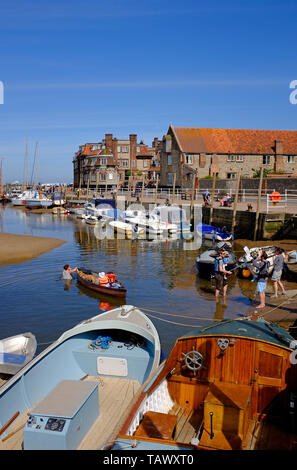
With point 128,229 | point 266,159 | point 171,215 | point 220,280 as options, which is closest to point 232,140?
point 266,159

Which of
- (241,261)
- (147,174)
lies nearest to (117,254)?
(241,261)

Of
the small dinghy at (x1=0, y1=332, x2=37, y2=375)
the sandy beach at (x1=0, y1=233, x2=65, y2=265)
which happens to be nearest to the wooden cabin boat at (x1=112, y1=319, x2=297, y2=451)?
the small dinghy at (x1=0, y1=332, x2=37, y2=375)

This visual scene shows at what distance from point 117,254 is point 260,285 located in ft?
52.2

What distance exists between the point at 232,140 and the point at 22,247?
4324 centimetres

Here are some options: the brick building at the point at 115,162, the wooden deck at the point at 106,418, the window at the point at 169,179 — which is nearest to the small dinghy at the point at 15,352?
the wooden deck at the point at 106,418

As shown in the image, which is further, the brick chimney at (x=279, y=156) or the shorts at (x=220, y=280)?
the brick chimney at (x=279, y=156)

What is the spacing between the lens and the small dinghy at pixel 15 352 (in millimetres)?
9828

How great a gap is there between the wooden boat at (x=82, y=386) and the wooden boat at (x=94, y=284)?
6.17m

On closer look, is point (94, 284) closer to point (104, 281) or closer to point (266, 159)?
point (104, 281)

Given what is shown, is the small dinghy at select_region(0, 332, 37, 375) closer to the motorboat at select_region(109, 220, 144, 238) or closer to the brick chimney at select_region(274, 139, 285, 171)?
the motorboat at select_region(109, 220, 144, 238)

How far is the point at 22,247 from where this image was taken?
3102 centimetres

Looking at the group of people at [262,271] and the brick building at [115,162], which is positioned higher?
the brick building at [115,162]

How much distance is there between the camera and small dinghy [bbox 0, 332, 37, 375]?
9.83 m

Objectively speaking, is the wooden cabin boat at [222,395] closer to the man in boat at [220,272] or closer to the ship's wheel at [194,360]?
the ship's wheel at [194,360]
